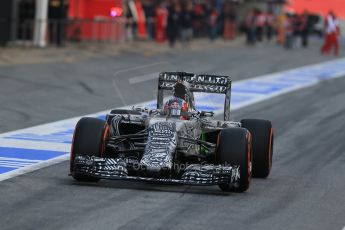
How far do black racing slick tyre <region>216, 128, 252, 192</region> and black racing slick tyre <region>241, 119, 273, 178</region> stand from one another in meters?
1.01

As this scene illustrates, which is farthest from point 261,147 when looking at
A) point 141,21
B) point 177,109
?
point 141,21

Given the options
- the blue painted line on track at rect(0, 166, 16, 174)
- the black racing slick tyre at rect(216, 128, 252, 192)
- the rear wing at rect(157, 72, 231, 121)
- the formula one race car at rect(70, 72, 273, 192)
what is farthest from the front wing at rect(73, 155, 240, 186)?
the rear wing at rect(157, 72, 231, 121)

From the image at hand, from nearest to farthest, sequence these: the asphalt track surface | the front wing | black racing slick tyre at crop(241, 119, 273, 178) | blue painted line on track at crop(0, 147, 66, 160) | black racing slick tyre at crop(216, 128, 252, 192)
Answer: the asphalt track surface
the front wing
black racing slick tyre at crop(216, 128, 252, 192)
black racing slick tyre at crop(241, 119, 273, 178)
blue painted line on track at crop(0, 147, 66, 160)

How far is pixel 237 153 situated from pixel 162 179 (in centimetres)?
91

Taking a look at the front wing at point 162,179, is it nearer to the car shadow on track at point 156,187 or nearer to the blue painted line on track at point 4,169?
the car shadow on track at point 156,187

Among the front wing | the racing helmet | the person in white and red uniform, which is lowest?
the person in white and red uniform

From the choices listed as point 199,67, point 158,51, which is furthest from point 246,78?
point 158,51

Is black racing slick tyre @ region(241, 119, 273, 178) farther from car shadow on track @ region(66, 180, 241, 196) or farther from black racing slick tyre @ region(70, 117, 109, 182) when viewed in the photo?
black racing slick tyre @ region(70, 117, 109, 182)

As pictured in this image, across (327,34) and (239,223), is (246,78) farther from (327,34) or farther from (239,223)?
(239,223)

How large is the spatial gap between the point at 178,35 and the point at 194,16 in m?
2.87

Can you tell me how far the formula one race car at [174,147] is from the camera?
1188cm

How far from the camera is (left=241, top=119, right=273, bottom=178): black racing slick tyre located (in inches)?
525

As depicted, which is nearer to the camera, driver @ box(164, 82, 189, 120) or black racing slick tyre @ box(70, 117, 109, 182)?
black racing slick tyre @ box(70, 117, 109, 182)

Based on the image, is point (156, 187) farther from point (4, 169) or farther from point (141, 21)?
point (141, 21)
